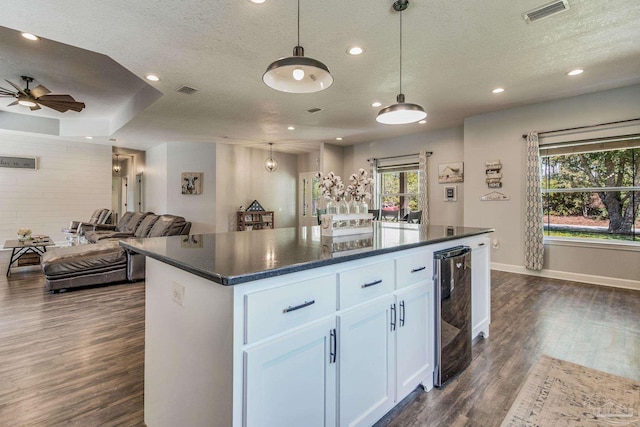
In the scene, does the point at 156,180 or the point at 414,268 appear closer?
the point at 414,268

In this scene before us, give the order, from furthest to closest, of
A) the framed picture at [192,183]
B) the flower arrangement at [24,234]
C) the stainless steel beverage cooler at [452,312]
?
the framed picture at [192,183]
the flower arrangement at [24,234]
the stainless steel beverage cooler at [452,312]

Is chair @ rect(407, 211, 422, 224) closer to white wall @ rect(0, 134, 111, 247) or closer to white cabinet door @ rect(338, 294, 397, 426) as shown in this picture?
white cabinet door @ rect(338, 294, 397, 426)

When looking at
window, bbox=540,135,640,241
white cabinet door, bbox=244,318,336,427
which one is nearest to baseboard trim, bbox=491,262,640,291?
window, bbox=540,135,640,241

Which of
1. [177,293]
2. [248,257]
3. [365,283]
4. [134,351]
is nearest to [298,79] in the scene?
[248,257]

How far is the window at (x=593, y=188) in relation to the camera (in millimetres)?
4230

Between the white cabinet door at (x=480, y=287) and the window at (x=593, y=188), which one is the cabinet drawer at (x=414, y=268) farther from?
the window at (x=593, y=188)

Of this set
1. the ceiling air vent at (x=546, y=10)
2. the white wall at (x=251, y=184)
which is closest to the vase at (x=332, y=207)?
the ceiling air vent at (x=546, y=10)

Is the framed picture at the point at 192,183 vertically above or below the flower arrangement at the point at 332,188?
above

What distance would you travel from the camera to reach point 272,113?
5164 millimetres

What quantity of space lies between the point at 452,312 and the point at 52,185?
9788mm

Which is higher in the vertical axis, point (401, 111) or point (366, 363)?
point (401, 111)

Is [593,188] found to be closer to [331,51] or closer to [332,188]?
[331,51]

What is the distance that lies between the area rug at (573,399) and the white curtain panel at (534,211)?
3.07 meters

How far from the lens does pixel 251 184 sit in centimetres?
840
